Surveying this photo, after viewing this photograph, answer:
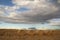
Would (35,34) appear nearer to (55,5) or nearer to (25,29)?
(25,29)

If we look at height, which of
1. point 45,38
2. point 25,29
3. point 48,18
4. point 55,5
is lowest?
point 45,38

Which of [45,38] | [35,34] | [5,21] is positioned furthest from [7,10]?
[45,38]

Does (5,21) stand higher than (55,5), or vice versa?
(55,5)

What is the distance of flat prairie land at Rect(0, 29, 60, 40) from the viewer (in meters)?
1.93

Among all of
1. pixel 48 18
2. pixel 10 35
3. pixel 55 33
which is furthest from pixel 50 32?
pixel 10 35

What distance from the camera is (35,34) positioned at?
1935mm

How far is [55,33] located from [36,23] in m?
0.31

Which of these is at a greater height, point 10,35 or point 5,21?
point 5,21

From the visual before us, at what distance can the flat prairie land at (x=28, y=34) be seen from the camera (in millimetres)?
1927

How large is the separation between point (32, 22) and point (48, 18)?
24cm

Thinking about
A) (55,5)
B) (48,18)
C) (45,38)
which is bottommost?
(45,38)

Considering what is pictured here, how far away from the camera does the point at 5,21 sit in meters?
1.97

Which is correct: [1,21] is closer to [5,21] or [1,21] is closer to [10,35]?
[5,21]

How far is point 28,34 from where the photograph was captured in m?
1.94
